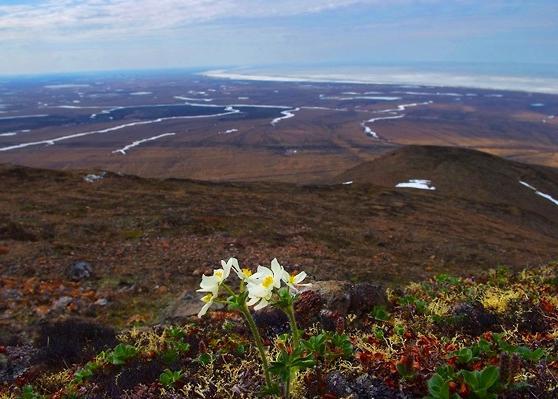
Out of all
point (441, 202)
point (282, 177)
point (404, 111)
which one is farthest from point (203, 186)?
point (404, 111)

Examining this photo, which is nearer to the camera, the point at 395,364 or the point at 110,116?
the point at 395,364

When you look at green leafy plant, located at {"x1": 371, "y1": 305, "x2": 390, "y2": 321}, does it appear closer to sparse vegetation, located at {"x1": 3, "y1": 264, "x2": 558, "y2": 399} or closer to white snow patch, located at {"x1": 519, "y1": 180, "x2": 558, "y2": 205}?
sparse vegetation, located at {"x1": 3, "y1": 264, "x2": 558, "y2": 399}

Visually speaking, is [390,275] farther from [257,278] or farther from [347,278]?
[257,278]

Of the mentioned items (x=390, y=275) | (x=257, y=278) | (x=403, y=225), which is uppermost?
(x=257, y=278)

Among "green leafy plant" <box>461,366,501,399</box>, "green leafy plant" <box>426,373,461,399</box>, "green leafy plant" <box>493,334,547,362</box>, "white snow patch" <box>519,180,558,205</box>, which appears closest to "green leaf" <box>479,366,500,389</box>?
"green leafy plant" <box>461,366,501,399</box>

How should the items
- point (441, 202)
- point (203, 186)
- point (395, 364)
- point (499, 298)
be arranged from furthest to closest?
point (441, 202) → point (203, 186) → point (499, 298) → point (395, 364)

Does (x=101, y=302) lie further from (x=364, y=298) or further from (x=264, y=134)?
(x=264, y=134)

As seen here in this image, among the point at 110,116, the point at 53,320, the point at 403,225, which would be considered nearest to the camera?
the point at 53,320
